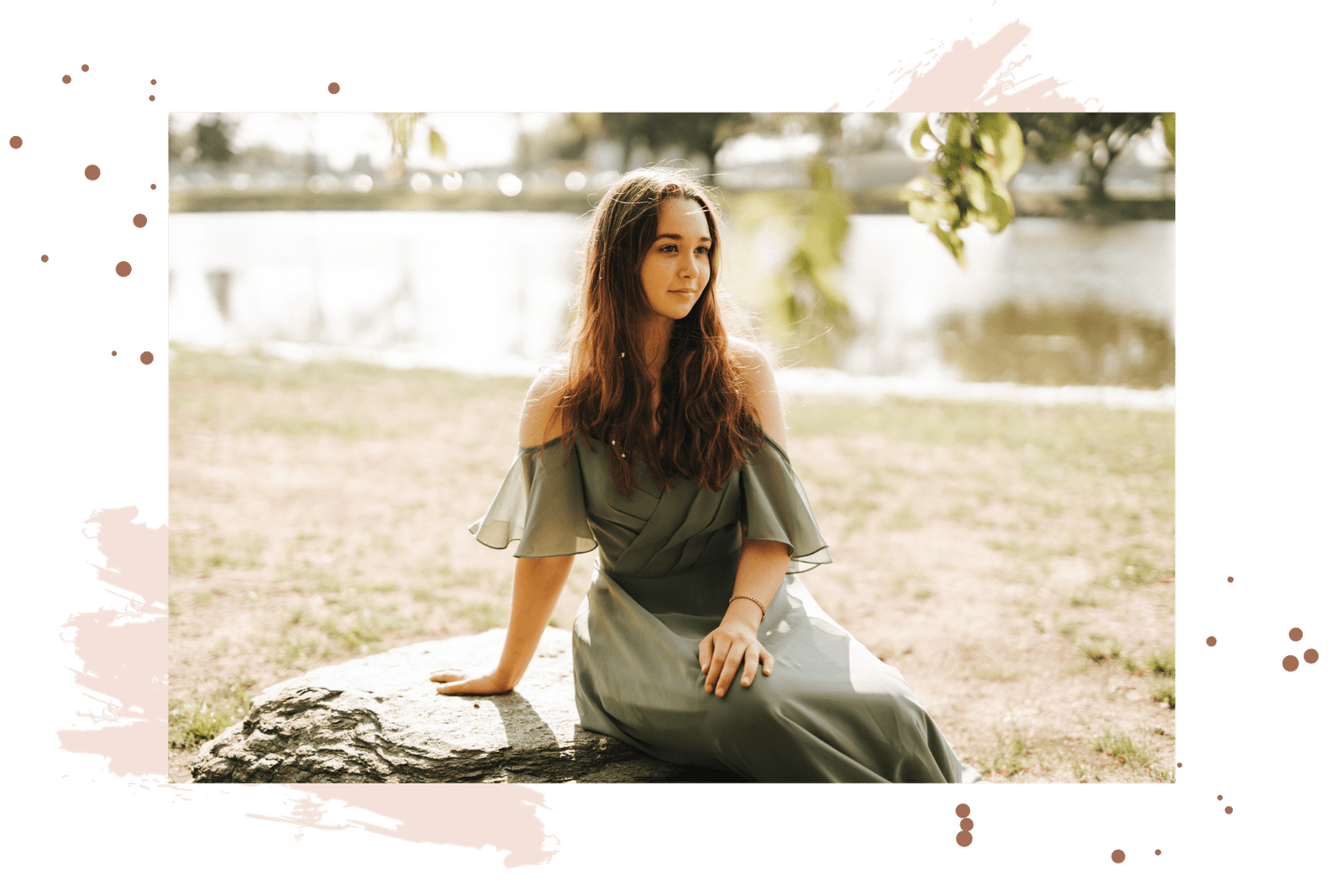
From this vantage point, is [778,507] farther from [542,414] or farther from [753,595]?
[542,414]


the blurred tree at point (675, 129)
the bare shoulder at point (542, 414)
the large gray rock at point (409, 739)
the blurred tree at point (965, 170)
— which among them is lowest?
the large gray rock at point (409, 739)

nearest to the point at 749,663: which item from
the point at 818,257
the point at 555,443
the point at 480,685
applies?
the point at 555,443

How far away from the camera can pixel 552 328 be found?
12.8m

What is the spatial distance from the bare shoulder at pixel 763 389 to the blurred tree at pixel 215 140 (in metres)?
9.75

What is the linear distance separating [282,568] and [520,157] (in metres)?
11.0

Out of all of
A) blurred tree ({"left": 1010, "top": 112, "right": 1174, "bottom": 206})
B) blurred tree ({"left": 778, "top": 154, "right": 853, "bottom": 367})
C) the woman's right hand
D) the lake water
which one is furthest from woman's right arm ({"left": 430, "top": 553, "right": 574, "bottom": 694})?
the lake water

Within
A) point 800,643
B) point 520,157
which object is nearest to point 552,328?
point 520,157

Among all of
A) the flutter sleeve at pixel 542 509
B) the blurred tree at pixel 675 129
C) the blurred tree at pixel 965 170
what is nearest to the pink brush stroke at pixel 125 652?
the flutter sleeve at pixel 542 509

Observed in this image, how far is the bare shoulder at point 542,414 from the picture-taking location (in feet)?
9.51

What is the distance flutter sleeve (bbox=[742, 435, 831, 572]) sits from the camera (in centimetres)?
282

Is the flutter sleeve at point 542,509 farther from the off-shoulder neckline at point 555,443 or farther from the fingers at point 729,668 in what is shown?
the fingers at point 729,668

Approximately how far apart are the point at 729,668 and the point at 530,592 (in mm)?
704

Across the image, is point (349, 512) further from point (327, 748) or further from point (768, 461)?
point (768, 461)

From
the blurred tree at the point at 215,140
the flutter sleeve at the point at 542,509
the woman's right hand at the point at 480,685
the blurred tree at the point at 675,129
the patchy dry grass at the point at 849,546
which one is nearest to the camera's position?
the flutter sleeve at the point at 542,509
